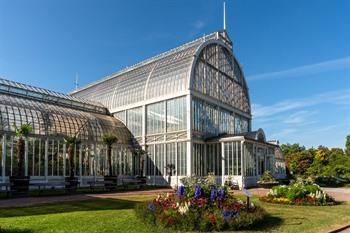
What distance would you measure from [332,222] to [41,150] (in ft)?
83.1

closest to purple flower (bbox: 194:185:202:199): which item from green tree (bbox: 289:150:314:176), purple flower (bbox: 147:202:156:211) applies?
purple flower (bbox: 147:202:156:211)

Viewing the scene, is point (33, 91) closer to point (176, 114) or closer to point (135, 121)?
point (135, 121)

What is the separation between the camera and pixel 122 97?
44.3 metres

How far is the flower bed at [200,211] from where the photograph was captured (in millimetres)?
10781

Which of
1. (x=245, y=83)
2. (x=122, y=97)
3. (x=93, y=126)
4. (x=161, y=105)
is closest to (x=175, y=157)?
(x=161, y=105)

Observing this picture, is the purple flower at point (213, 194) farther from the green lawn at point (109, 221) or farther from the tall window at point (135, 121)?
the tall window at point (135, 121)

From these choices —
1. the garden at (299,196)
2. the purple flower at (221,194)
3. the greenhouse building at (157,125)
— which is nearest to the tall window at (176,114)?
the greenhouse building at (157,125)

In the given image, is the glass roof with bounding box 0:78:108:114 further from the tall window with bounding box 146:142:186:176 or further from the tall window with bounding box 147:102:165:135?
the tall window with bounding box 146:142:186:176

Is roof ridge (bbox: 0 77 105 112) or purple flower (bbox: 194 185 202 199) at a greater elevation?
roof ridge (bbox: 0 77 105 112)

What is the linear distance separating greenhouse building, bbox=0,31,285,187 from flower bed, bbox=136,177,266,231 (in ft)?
68.0

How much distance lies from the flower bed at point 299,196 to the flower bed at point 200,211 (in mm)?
6051

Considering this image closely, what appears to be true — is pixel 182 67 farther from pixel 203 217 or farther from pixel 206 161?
pixel 203 217

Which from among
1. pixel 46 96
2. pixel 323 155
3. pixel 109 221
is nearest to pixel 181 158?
pixel 46 96

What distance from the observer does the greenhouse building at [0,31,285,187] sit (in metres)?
32.6
